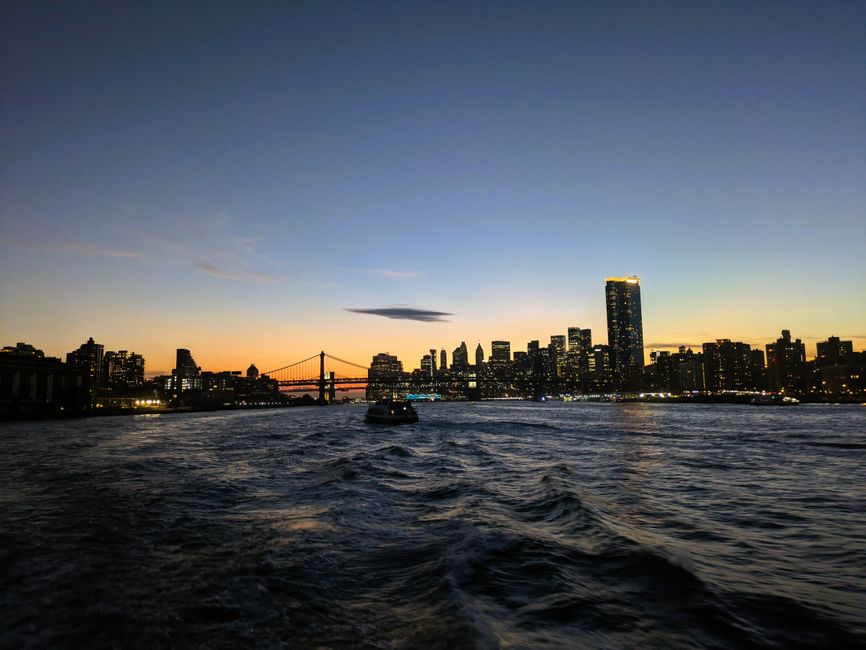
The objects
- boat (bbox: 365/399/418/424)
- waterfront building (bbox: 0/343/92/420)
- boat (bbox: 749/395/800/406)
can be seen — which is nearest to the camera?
boat (bbox: 365/399/418/424)

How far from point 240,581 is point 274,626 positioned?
7.88 feet

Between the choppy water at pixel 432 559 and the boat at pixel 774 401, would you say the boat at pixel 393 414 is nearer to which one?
the choppy water at pixel 432 559

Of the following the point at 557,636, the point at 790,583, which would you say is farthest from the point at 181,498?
the point at 790,583

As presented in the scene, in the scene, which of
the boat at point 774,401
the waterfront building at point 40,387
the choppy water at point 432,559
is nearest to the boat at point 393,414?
the choppy water at point 432,559

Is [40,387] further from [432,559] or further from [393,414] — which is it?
[432,559]

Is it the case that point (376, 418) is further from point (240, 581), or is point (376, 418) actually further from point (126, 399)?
point (126, 399)

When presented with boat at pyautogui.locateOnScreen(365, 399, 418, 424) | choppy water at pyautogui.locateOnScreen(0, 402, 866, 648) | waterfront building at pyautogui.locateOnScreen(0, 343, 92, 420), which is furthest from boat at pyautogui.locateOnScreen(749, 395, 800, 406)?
waterfront building at pyautogui.locateOnScreen(0, 343, 92, 420)

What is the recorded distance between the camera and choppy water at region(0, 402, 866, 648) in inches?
305

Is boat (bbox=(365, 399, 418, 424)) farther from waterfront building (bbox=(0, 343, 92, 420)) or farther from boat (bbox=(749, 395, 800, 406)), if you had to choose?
boat (bbox=(749, 395, 800, 406))

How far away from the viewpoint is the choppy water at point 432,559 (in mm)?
7738

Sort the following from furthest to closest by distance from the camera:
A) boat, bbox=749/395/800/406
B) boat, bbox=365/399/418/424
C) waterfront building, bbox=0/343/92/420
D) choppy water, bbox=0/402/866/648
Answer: boat, bbox=749/395/800/406 → waterfront building, bbox=0/343/92/420 → boat, bbox=365/399/418/424 → choppy water, bbox=0/402/866/648

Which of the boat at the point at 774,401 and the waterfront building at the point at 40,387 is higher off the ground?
the waterfront building at the point at 40,387

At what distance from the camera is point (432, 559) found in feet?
37.4

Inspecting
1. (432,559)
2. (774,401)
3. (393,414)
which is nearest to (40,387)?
(393,414)
